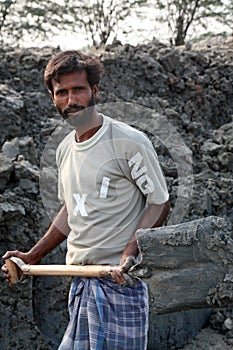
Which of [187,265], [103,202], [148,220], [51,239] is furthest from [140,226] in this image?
[51,239]

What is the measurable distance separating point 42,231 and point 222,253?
2152mm

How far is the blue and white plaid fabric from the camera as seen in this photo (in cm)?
215

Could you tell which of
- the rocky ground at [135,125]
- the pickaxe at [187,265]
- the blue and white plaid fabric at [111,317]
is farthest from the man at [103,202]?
the rocky ground at [135,125]

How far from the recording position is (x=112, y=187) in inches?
85.1

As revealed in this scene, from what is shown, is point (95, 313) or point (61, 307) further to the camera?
point (61, 307)

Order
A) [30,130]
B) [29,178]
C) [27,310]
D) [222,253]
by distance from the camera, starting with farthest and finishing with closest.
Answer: [30,130] < [29,178] < [27,310] < [222,253]

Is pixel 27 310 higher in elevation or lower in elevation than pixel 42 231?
lower

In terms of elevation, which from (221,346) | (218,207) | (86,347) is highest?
(86,347)

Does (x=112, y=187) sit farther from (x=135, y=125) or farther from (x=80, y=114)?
(x=135, y=125)

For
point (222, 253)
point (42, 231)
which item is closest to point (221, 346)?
point (42, 231)

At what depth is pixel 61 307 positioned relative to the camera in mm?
3797

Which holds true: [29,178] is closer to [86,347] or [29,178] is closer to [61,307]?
[61,307]

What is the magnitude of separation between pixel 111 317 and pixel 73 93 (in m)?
0.81

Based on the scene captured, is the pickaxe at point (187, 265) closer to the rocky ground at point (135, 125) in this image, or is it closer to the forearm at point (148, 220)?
the forearm at point (148, 220)
